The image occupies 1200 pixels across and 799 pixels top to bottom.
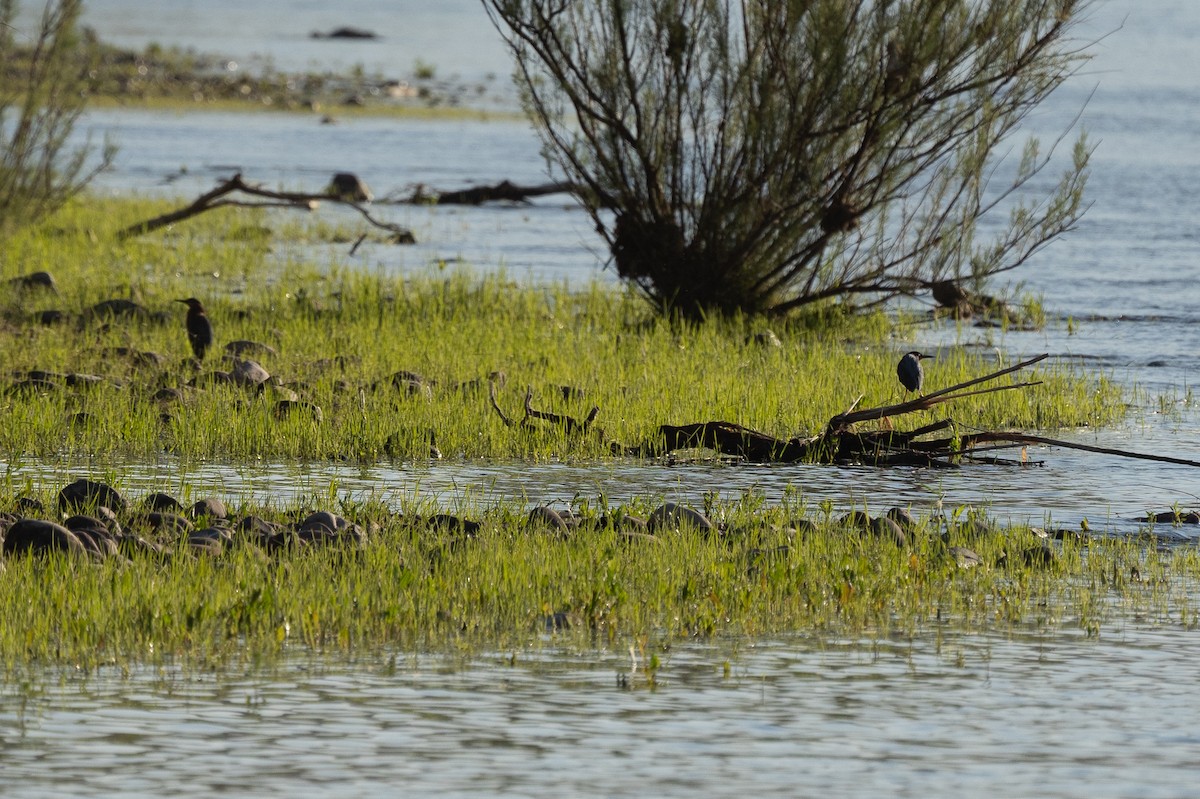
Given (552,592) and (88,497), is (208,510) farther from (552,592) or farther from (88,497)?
(552,592)

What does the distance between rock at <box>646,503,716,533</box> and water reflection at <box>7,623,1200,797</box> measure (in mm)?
1418

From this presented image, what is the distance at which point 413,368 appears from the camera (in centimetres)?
1181

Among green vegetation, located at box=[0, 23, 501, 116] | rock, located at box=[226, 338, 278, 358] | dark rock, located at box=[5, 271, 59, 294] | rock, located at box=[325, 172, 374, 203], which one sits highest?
green vegetation, located at box=[0, 23, 501, 116]

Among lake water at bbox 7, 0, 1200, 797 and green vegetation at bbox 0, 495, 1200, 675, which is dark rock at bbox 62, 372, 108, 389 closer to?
lake water at bbox 7, 0, 1200, 797

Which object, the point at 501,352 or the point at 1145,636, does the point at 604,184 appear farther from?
the point at 1145,636

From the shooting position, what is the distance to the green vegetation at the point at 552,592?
5855 mm

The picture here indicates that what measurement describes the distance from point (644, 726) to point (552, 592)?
4.32 feet

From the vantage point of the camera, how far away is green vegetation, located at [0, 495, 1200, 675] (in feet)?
19.2

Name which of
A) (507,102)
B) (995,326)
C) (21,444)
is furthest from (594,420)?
Answer: (507,102)

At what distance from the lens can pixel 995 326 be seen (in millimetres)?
15508

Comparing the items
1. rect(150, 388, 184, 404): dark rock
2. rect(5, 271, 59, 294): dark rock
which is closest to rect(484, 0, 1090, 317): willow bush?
rect(150, 388, 184, 404): dark rock

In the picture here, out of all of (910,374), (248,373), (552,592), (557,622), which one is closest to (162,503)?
(552,592)

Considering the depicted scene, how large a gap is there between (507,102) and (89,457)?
4308cm

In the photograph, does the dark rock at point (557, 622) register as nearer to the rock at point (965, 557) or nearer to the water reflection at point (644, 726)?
the water reflection at point (644, 726)
